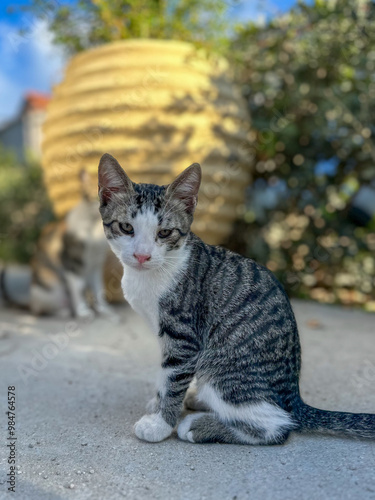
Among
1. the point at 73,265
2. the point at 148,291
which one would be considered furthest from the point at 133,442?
the point at 73,265

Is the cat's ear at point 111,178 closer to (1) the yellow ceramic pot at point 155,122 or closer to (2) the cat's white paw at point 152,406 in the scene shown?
(2) the cat's white paw at point 152,406

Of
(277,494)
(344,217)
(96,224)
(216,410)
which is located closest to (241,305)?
(216,410)

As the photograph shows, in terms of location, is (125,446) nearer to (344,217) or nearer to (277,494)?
(277,494)

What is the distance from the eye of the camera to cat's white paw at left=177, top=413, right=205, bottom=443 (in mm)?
1899

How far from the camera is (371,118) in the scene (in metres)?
4.68

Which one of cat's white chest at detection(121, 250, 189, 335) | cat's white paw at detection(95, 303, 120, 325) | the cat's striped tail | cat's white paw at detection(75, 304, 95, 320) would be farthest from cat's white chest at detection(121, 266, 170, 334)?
cat's white paw at detection(75, 304, 95, 320)

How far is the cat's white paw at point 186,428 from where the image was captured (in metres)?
1.90

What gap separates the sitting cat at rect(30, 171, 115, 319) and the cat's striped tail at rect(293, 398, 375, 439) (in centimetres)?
255

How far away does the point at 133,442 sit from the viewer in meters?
1.91

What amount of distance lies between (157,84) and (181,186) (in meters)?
2.72

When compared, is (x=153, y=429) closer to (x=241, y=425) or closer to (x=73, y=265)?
(x=241, y=425)

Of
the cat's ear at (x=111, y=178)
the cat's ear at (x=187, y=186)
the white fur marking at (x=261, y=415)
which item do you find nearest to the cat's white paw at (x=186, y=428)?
the white fur marking at (x=261, y=415)

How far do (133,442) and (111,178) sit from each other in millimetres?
1071

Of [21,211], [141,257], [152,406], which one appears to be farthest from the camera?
[21,211]
